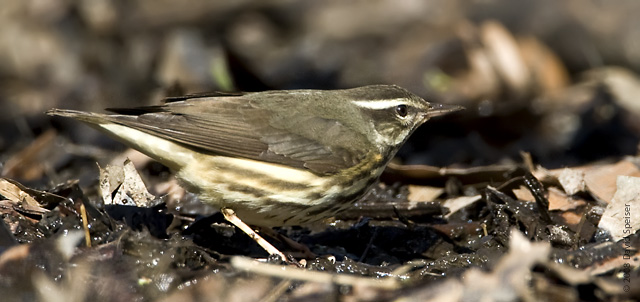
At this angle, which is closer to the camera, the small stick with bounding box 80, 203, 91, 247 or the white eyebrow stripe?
the small stick with bounding box 80, 203, 91, 247

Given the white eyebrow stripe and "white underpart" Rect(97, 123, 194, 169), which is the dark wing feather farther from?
the white eyebrow stripe

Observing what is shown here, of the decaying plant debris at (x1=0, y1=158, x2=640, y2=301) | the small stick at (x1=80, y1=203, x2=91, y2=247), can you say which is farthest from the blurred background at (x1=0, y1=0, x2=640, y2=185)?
the small stick at (x1=80, y1=203, x2=91, y2=247)

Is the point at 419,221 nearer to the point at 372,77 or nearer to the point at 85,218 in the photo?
the point at 85,218

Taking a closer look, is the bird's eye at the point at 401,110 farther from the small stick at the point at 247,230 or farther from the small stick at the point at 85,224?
the small stick at the point at 85,224

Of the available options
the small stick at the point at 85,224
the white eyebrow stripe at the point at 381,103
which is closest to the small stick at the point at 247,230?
the small stick at the point at 85,224

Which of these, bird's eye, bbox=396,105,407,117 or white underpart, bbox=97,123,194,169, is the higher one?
bird's eye, bbox=396,105,407,117

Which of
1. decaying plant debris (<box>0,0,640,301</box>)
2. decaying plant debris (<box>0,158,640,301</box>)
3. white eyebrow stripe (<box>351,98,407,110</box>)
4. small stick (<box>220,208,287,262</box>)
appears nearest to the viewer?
decaying plant debris (<box>0,158,640,301</box>)

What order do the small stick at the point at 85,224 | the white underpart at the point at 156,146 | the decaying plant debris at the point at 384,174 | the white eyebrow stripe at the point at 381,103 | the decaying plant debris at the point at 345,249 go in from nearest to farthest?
the decaying plant debris at the point at 345,249, the decaying plant debris at the point at 384,174, the small stick at the point at 85,224, the white underpart at the point at 156,146, the white eyebrow stripe at the point at 381,103

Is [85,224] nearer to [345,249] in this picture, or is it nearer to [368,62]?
[345,249]
